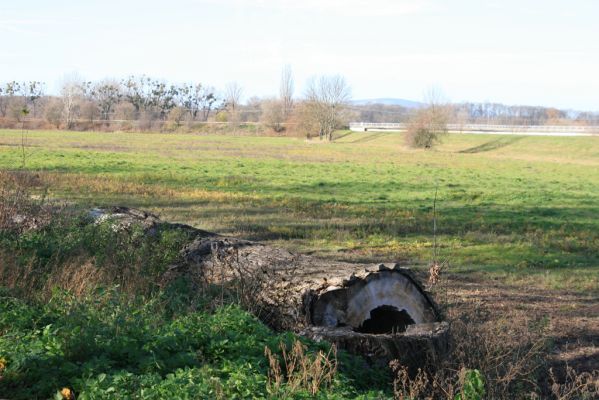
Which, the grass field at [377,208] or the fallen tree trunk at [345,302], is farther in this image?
the grass field at [377,208]

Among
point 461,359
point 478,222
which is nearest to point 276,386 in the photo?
point 461,359

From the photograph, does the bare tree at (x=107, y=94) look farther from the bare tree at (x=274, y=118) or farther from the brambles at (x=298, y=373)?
the brambles at (x=298, y=373)

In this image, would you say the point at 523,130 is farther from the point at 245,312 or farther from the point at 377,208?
the point at 245,312

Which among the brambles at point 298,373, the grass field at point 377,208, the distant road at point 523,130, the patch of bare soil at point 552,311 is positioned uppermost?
the brambles at point 298,373

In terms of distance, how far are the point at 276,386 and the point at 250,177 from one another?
2796cm

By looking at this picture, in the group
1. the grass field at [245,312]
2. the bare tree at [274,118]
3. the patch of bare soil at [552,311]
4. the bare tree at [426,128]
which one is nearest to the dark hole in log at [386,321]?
the grass field at [245,312]

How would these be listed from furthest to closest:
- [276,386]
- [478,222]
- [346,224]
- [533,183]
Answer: [533,183] → [478,222] → [346,224] → [276,386]

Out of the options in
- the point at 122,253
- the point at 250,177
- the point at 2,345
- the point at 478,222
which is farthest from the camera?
the point at 250,177

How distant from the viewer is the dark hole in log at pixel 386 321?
8195 mm

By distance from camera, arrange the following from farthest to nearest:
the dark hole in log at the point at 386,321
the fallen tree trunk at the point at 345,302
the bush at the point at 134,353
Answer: the dark hole in log at the point at 386,321 < the fallen tree trunk at the point at 345,302 < the bush at the point at 134,353

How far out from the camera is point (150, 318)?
676 cm

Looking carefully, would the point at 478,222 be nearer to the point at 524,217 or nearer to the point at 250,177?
the point at 524,217

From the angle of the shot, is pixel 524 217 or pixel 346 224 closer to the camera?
pixel 346 224

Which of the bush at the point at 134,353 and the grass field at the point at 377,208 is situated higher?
the bush at the point at 134,353
